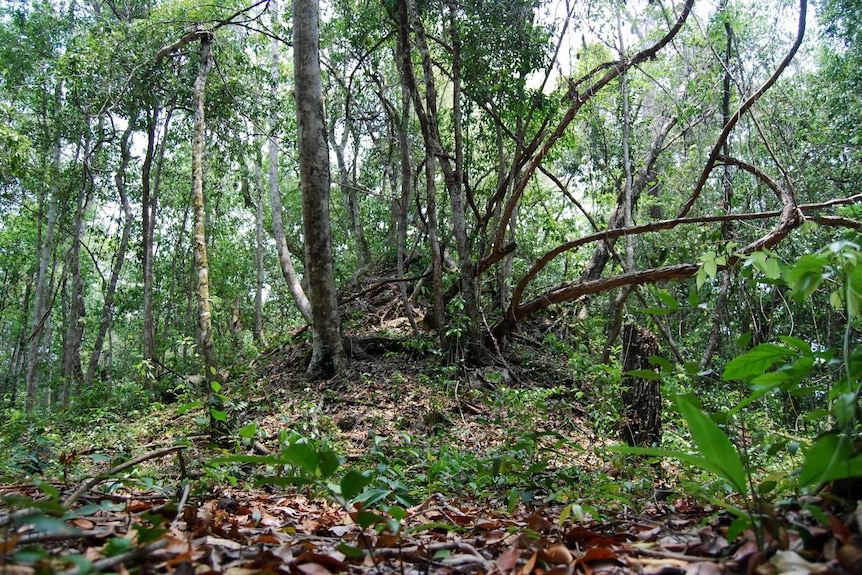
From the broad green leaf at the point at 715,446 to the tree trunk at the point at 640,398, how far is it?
10.7 feet

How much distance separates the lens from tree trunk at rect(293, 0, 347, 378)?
6.10 m

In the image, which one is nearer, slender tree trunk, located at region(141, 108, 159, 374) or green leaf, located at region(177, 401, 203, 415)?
green leaf, located at region(177, 401, 203, 415)

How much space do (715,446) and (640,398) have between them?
3.57 meters

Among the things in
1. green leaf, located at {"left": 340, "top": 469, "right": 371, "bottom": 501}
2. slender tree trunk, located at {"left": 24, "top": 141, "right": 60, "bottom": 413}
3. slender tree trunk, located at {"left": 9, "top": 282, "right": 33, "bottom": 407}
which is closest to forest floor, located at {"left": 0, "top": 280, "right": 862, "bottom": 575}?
green leaf, located at {"left": 340, "top": 469, "right": 371, "bottom": 501}

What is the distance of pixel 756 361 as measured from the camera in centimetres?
155

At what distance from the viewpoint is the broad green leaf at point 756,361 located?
1.51 m

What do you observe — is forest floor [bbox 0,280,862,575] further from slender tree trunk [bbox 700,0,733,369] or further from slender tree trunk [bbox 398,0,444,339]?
slender tree trunk [bbox 700,0,733,369]

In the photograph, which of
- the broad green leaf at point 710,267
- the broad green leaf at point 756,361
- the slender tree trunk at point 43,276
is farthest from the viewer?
the slender tree trunk at point 43,276

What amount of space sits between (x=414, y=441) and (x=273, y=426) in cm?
190

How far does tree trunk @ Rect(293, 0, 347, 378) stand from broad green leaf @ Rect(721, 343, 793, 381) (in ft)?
17.3

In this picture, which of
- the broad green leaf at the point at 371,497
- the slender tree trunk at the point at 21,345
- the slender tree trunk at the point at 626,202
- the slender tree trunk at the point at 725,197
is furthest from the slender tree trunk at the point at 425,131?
the slender tree trunk at the point at 21,345

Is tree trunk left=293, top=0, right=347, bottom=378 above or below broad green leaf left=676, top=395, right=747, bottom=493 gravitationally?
above

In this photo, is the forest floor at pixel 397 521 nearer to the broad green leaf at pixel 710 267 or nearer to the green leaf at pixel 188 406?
the green leaf at pixel 188 406

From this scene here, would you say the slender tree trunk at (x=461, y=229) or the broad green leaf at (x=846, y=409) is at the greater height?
the slender tree trunk at (x=461, y=229)
